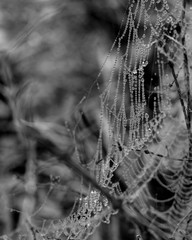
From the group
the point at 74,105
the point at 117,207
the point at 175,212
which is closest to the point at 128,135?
the point at 74,105

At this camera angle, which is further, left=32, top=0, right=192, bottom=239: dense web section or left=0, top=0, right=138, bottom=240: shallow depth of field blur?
left=0, top=0, right=138, bottom=240: shallow depth of field blur

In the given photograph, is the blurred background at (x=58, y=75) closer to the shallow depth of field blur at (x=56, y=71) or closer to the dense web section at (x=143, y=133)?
the shallow depth of field blur at (x=56, y=71)

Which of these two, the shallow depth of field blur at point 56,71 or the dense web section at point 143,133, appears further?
the shallow depth of field blur at point 56,71

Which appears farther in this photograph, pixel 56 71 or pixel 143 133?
pixel 56 71

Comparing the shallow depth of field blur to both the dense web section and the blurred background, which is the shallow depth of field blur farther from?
the dense web section

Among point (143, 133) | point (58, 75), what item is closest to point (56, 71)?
point (58, 75)

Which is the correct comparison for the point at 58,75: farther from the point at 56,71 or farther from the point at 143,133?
the point at 143,133

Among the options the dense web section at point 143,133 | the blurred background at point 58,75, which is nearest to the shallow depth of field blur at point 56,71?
the blurred background at point 58,75

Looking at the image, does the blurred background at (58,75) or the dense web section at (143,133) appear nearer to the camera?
the dense web section at (143,133)

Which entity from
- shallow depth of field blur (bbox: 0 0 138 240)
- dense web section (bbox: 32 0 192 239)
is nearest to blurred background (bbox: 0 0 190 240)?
shallow depth of field blur (bbox: 0 0 138 240)
